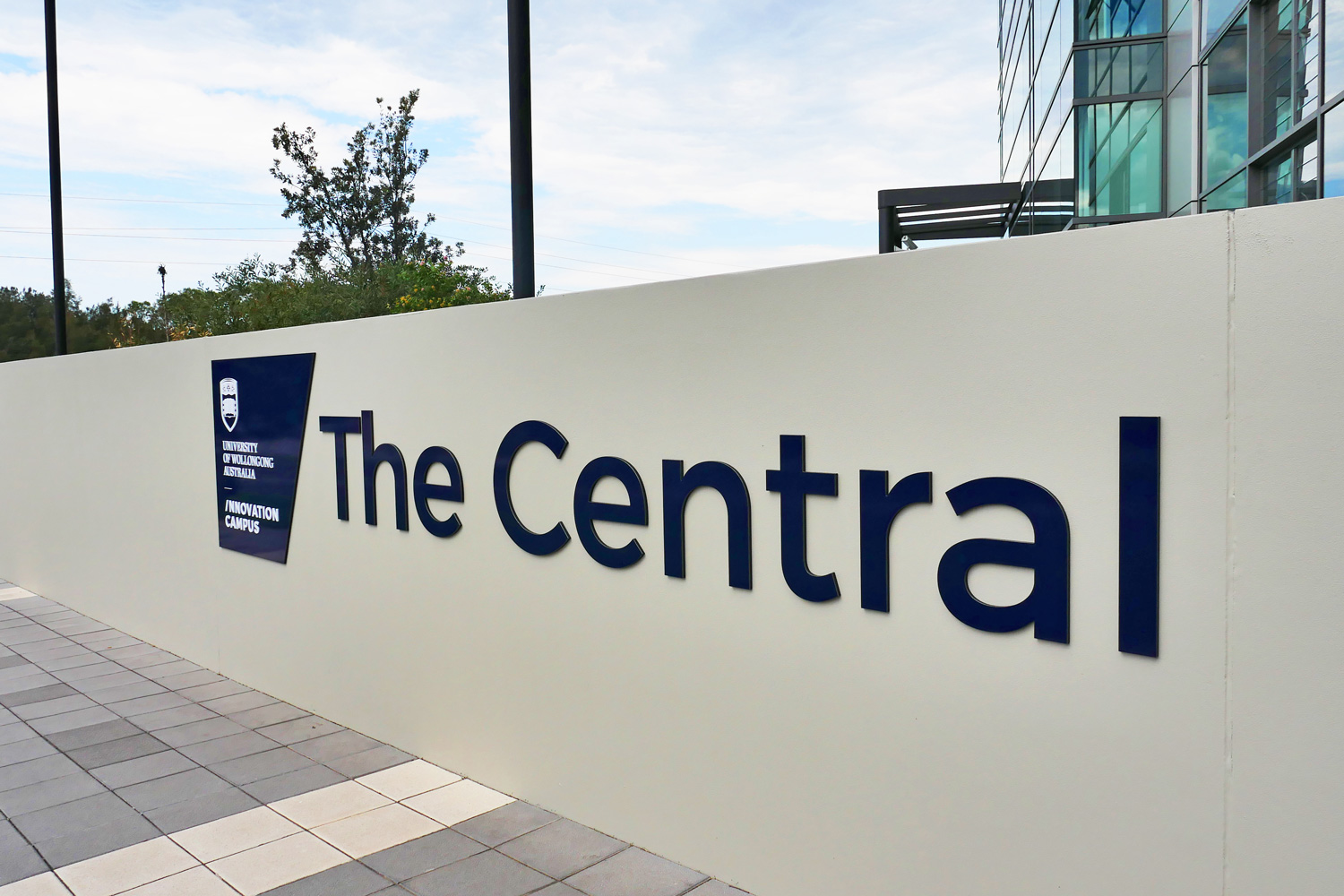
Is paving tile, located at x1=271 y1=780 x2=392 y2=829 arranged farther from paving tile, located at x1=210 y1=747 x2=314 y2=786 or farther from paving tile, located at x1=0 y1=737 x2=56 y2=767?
paving tile, located at x1=0 y1=737 x2=56 y2=767

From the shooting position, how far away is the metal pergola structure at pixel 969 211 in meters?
11.9

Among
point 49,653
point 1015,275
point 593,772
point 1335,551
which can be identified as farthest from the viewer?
point 49,653

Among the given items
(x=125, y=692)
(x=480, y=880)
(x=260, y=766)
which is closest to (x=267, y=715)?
(x=260, y=766)

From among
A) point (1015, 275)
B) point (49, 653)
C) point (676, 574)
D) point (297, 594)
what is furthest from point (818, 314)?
point (49, 653)

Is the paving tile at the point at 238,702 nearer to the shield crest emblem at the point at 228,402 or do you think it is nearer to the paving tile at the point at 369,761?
the paving tile at the point at 369,761

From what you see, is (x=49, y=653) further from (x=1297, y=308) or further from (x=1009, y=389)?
(x=1297, y=308)

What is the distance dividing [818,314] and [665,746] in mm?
1716

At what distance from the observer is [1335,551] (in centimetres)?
209

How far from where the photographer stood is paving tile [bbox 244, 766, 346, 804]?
4.36 meters

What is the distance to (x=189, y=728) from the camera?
5371 millimetres

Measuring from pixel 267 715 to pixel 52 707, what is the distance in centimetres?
152

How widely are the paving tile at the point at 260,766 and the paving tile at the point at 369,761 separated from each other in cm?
17

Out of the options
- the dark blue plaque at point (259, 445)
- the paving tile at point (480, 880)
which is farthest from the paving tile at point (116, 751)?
the paving tile at point (480, 880)

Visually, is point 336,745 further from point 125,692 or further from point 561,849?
point 125,692
